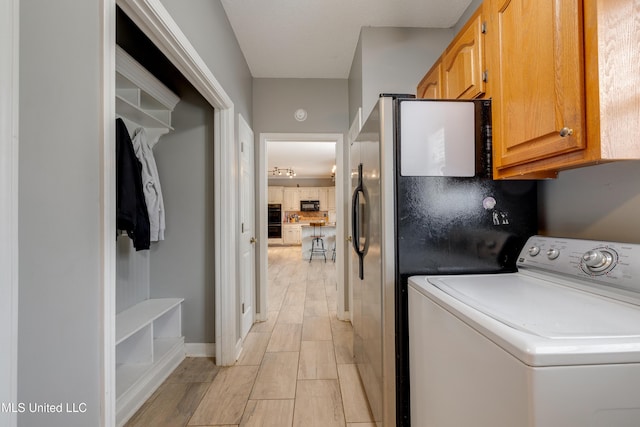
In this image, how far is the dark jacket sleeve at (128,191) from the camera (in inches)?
64.2

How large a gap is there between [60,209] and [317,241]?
250 inches

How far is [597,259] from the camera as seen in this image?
901 millimetres

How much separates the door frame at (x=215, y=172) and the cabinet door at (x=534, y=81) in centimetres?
145

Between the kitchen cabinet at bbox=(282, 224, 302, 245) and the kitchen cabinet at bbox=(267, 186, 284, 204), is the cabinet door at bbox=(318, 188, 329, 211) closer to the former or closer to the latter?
the kitchen cabinet at bbox=(282, 224, 302, 245)

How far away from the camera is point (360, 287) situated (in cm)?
174

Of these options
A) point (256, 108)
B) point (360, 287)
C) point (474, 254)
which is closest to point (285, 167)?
point (256, 108)

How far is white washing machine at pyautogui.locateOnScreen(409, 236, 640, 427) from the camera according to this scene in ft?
1.79

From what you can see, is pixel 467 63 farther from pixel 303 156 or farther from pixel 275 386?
pixel 303 156

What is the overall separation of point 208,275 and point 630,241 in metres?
2.46

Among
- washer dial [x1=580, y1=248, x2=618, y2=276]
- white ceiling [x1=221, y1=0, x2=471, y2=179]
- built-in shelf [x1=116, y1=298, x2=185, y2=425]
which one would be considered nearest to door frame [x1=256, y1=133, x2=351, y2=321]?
Answer: white ceiling [x1=221, y1=0, x2=471, y2=179]

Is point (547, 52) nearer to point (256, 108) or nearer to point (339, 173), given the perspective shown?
point (339, 173)

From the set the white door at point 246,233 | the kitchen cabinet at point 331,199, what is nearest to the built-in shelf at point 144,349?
the white door at point 246,233
